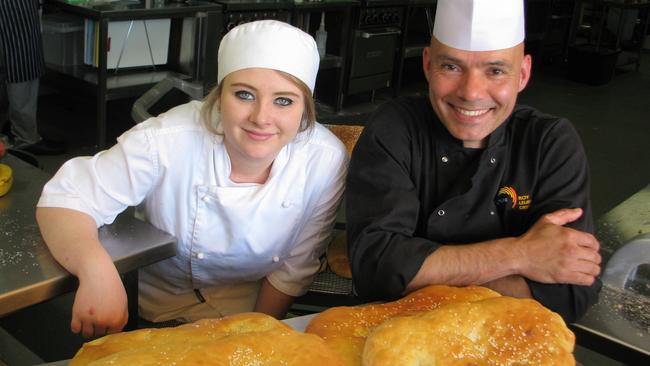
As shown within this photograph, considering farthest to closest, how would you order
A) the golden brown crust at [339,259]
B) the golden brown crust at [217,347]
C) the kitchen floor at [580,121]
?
1. the kitchen floor at [580,121]
2. the golden brown crust at [339,259]
3. the golden brown crust at [217,347]

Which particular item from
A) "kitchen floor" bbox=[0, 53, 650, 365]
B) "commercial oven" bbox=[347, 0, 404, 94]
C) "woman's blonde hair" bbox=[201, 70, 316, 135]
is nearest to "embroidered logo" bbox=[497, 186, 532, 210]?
"woman's blonde hair" bbox=[201, 70, 316, 135]

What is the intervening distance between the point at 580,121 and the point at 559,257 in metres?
5.52

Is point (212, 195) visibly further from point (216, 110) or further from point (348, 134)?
point (348, 134)

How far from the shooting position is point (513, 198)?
155 cm

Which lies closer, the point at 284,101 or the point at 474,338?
the point at 474,338

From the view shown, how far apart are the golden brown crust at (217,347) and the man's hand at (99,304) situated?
353mm

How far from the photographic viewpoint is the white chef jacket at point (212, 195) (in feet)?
5.10

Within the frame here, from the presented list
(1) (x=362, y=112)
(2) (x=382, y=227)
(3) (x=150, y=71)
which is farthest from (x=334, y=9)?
(2) (x=382, y=227)

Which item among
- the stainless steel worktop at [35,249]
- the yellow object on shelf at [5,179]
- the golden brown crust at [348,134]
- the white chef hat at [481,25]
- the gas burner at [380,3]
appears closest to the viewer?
the stainless steel worktop at [35,249]

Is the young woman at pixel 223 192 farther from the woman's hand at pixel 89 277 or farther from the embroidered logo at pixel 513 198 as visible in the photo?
the embroidered logo at pixel 513 198

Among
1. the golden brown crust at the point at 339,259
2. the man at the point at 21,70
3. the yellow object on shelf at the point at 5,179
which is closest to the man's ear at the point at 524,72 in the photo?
the golden brown crust at the point at 339,259

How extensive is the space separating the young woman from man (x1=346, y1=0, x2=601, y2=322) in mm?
193

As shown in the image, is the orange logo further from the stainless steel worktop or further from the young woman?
the stainless steel worktop

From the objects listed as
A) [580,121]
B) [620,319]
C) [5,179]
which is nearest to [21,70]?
[5,179]
